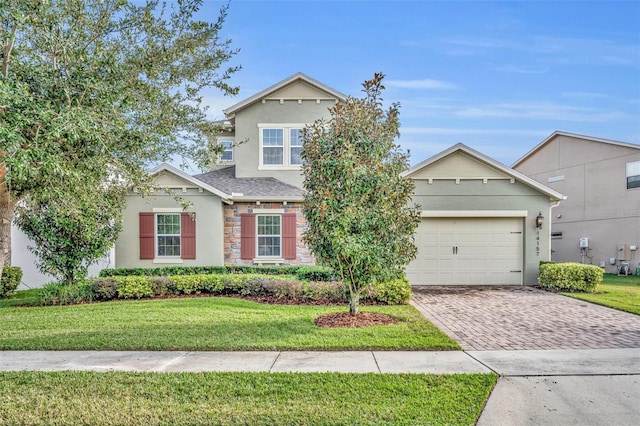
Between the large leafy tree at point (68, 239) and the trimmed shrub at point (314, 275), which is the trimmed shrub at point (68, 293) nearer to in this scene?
the large leafy tree at point (68, 239)

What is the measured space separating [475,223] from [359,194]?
7751 mm

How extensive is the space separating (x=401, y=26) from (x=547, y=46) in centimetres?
551

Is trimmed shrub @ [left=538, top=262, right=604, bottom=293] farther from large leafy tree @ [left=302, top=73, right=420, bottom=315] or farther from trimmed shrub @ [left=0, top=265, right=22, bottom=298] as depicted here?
trimmed shrub @ [left=0, top=265, right=22, bottom=298]

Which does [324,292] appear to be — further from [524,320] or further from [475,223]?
[475,223]

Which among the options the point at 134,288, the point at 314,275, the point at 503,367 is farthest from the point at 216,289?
the point at 503,367

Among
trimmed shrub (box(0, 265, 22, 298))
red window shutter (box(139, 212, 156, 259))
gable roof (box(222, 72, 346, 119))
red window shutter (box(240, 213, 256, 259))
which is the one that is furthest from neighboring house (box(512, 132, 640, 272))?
trimmed shrub (box(0, 265, 22, 298))

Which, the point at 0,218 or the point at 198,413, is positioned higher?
the point at 0,218

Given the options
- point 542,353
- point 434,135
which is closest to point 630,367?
point 542,353

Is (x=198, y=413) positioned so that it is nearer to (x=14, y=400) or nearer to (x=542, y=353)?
(x=14, y=400)

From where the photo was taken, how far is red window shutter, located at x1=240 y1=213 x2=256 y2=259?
46.3ft

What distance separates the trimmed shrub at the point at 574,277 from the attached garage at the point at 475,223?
1109mm

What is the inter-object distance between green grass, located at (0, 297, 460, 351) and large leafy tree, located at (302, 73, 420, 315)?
123cm

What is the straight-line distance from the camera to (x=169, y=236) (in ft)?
45.2

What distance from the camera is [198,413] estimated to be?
3.87m
